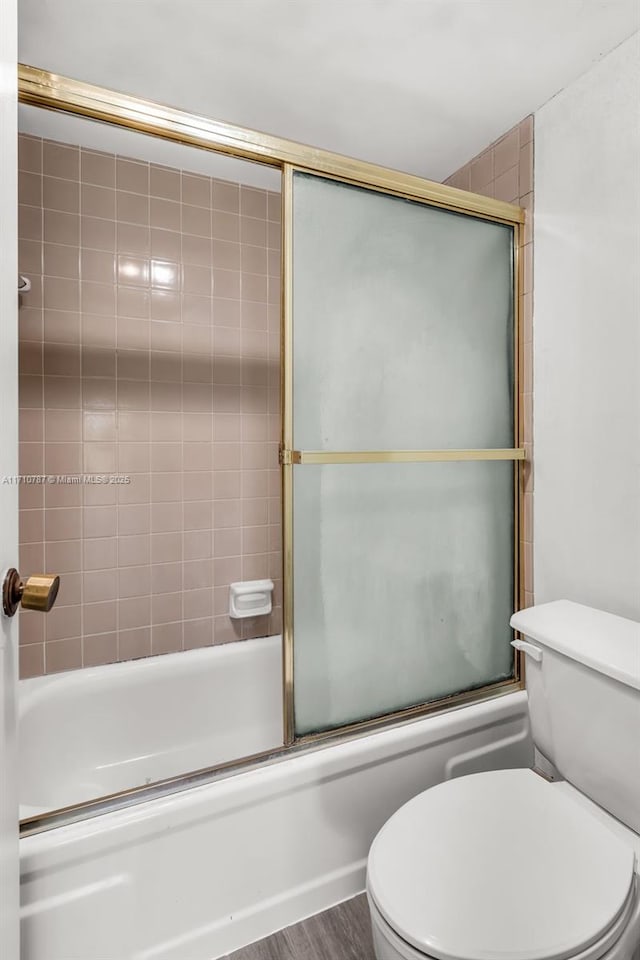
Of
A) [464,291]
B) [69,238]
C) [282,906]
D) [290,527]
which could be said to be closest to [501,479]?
[464,291]

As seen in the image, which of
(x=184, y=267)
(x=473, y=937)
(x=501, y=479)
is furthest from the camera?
(x=184, y=267)

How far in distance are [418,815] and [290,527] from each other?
69 centimetres

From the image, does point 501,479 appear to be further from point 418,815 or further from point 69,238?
point 69,238

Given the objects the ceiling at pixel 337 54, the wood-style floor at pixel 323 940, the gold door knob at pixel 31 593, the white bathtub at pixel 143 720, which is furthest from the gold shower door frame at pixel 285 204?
the gold door knob at pixel 31 593

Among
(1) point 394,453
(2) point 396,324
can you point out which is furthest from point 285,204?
(1) point 394,453

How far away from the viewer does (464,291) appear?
1.58 meters

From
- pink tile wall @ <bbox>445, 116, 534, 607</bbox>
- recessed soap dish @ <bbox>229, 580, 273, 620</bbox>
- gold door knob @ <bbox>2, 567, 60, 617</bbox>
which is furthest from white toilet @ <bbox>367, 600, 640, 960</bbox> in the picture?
recessed soap dish @ <bbox>229, 580, 273, 620</bbox>

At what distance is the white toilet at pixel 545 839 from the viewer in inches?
32.6

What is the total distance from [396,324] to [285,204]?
431 mm

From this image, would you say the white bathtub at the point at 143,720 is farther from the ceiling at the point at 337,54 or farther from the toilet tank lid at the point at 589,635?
the ceiling at the point at 337,54

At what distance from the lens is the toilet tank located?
1.09 metres

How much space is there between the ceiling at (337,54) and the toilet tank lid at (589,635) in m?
1.53

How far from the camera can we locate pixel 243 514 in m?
2.16
